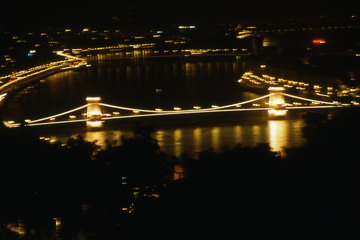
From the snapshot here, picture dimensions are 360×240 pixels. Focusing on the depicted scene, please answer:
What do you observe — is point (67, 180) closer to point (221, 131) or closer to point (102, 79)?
point (221, 131)

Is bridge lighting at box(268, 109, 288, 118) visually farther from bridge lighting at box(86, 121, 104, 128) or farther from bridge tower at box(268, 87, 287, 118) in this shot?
bridge lighting at box(86, 121, 104, 128)

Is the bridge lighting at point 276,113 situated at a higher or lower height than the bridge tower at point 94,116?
lower

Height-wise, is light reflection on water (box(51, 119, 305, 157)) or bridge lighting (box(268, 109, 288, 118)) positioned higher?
bridge lighting (box(268, 109, 288, 118))

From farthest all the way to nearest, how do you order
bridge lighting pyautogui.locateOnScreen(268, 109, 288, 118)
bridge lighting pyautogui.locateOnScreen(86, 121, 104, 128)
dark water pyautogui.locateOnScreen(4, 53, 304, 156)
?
bridge lighting pyautogui.locateOnScreen(268, 109, 288, 118) → bridge lighting pyautogui.locateOnScreen(86, 121, 104, 128) → dark water pyautogui.locateOnScreen(4, 53, 304, 156)

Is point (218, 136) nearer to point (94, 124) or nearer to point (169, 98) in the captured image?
point (94, 124)

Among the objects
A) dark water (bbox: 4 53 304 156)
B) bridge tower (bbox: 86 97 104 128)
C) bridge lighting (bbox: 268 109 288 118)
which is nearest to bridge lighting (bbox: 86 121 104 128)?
bridge tower (bbox: 86 97 104 128)

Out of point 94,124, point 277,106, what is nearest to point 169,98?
point 277,106

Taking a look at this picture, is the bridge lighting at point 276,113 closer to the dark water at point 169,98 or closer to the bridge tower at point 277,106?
the bridge tower at point 277,106

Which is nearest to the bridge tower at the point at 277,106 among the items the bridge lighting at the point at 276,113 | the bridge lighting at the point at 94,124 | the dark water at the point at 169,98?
the bridge lighting at the point at 276,113

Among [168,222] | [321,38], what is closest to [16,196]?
[168,222]
